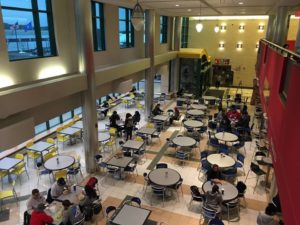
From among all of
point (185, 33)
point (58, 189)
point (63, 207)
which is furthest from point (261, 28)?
point (63, 207)

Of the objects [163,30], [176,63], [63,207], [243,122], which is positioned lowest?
[63,207]

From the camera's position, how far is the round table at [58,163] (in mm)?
9852

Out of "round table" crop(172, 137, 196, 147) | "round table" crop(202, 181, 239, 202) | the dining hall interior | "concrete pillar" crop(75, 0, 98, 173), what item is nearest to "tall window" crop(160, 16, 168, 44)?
the dining hall interior

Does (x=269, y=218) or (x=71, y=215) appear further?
(x=71, y=215)

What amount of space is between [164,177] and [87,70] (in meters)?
4.85

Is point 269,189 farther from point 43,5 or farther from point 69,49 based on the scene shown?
point 43,5

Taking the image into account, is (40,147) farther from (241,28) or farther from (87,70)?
(241,28)

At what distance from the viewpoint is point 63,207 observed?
8344 mm

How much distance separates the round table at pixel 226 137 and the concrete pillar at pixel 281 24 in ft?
18.6

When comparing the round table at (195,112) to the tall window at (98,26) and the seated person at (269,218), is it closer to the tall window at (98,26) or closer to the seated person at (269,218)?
the tall window at (98,26)

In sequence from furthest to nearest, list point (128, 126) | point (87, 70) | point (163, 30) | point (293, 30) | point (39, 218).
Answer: point (293, 30) < point (163, 30) < point (128, 126) < point (87, 70) < point (39, 218)

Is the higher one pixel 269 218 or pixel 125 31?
pixel 125 31

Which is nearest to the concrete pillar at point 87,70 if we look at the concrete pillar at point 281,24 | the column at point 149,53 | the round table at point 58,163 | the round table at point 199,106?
the round table at point 58,163

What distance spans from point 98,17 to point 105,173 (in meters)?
7.20
